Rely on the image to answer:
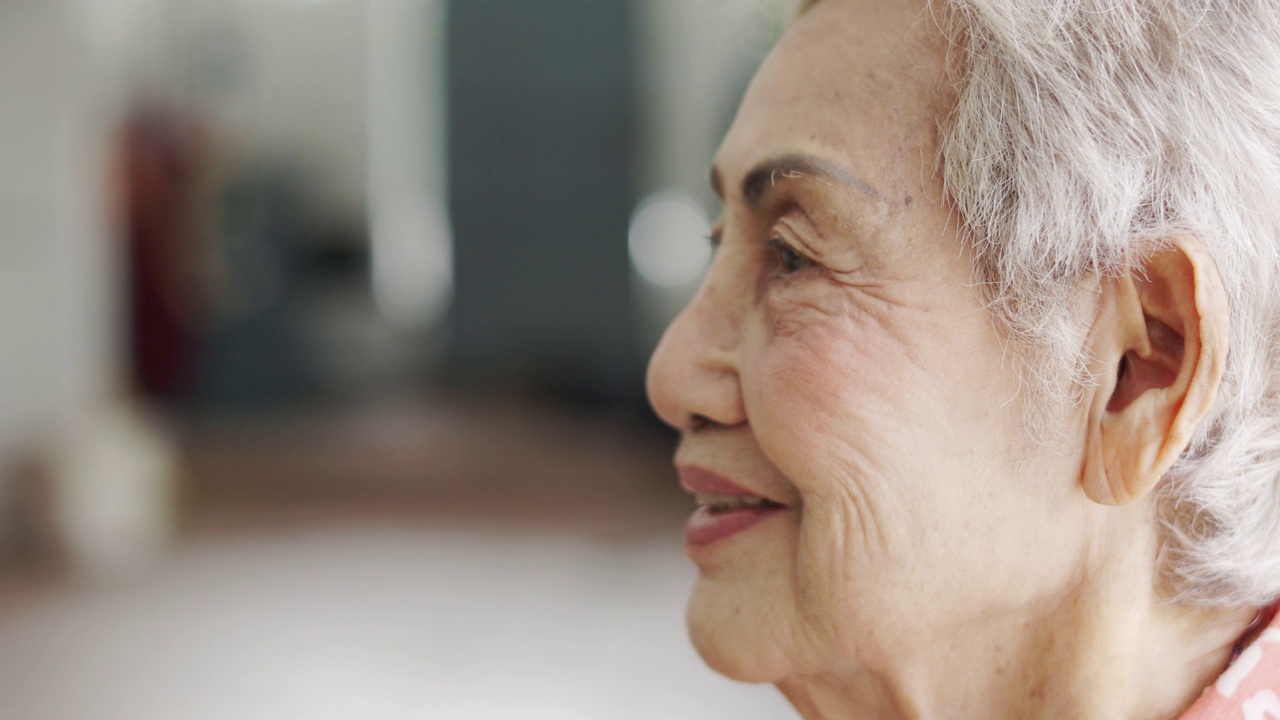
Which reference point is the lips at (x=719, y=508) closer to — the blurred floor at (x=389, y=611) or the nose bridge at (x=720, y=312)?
the nose bridge at (x=720, y=312)

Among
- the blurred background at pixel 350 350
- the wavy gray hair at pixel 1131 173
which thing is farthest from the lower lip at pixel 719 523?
the blurred background at pixel 350 350

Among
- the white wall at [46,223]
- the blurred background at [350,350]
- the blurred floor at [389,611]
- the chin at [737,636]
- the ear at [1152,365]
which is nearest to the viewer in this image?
the ear at [1152,365]

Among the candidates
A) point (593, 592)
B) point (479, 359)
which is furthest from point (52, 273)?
point (479, 359)

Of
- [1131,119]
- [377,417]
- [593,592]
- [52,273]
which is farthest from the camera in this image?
[377,417]

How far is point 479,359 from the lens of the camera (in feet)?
29.1

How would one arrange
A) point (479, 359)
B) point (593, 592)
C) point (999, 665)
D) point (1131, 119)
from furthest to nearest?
point (479, 359)
point (593, 592)
point (999, 665)
point (1131, 119)

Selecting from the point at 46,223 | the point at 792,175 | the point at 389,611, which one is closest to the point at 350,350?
the point at 46,223

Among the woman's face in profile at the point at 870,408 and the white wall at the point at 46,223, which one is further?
the white wall at the point at 46,223

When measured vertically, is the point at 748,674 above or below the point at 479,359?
above

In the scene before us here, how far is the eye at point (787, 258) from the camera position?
92 cm

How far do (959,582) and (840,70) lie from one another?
426 mm

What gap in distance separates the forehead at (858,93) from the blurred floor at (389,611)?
7.86 ft

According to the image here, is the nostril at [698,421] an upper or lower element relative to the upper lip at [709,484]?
upper

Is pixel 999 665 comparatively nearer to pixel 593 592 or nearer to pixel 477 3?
pixel 593 592
